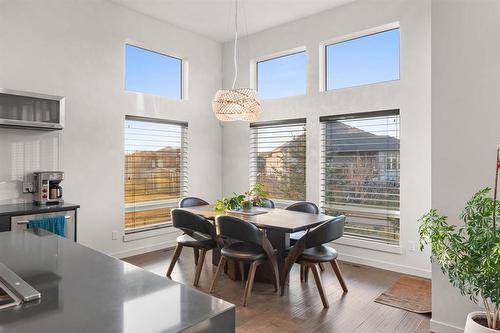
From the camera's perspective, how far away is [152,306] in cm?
94

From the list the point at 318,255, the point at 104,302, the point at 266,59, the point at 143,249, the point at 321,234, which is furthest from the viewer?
the point at 266,59

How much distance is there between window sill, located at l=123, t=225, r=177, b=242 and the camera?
4734mm

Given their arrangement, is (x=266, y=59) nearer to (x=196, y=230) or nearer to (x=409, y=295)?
(x=196, y=230)

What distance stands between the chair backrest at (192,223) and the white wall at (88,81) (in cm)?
142

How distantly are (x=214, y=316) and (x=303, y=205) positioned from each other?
3.37 m

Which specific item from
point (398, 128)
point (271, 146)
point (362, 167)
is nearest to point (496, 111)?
point (398, 128)

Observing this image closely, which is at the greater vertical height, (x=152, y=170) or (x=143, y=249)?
(x=152, y=170)

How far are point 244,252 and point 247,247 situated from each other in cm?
13

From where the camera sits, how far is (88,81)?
168 inches

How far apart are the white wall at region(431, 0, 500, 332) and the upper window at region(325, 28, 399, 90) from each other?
1.65m

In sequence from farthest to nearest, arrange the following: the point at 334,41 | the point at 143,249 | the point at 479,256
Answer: the point at 143,249, the point at 334,41, the point at 479,256

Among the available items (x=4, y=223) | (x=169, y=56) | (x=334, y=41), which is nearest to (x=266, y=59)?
(x=334, y=41)

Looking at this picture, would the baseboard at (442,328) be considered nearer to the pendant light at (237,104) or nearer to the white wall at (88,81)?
the pendant light at (237,104)

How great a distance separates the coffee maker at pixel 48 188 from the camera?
143 inches
